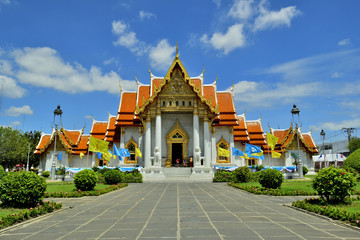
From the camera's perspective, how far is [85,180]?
15.6 metres

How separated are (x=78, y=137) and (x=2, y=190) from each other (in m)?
31.7

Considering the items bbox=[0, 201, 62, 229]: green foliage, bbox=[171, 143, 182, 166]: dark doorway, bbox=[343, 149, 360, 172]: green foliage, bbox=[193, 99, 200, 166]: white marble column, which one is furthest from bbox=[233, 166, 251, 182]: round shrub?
bbox=[0, 201, 62, 229]: green foliage

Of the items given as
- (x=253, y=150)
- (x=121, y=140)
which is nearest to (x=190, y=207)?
(x=253, y=150)

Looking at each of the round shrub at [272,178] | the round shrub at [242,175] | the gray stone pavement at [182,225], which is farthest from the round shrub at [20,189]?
the round shrub at [242,175]

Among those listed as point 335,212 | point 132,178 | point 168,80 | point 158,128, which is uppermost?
point 168,80

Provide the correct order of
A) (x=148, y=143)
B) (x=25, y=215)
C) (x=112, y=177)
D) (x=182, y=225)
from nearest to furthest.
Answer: (x=182, y=225)
(x=25, y=215)
(x=112, y=177)
(x=148, y=143)

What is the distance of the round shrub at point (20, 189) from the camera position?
389 inches

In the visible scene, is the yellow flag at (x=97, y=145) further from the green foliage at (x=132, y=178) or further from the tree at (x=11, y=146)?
the tree at (x=11, y=146)

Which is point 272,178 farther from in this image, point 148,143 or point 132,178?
point 148,143

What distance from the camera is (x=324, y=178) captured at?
10.1 meters

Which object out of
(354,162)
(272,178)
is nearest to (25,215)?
(272,178)

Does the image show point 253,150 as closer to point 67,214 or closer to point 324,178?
point 324,178

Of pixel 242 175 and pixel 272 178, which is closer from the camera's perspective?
pixel 272 178

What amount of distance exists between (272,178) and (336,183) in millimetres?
5263
